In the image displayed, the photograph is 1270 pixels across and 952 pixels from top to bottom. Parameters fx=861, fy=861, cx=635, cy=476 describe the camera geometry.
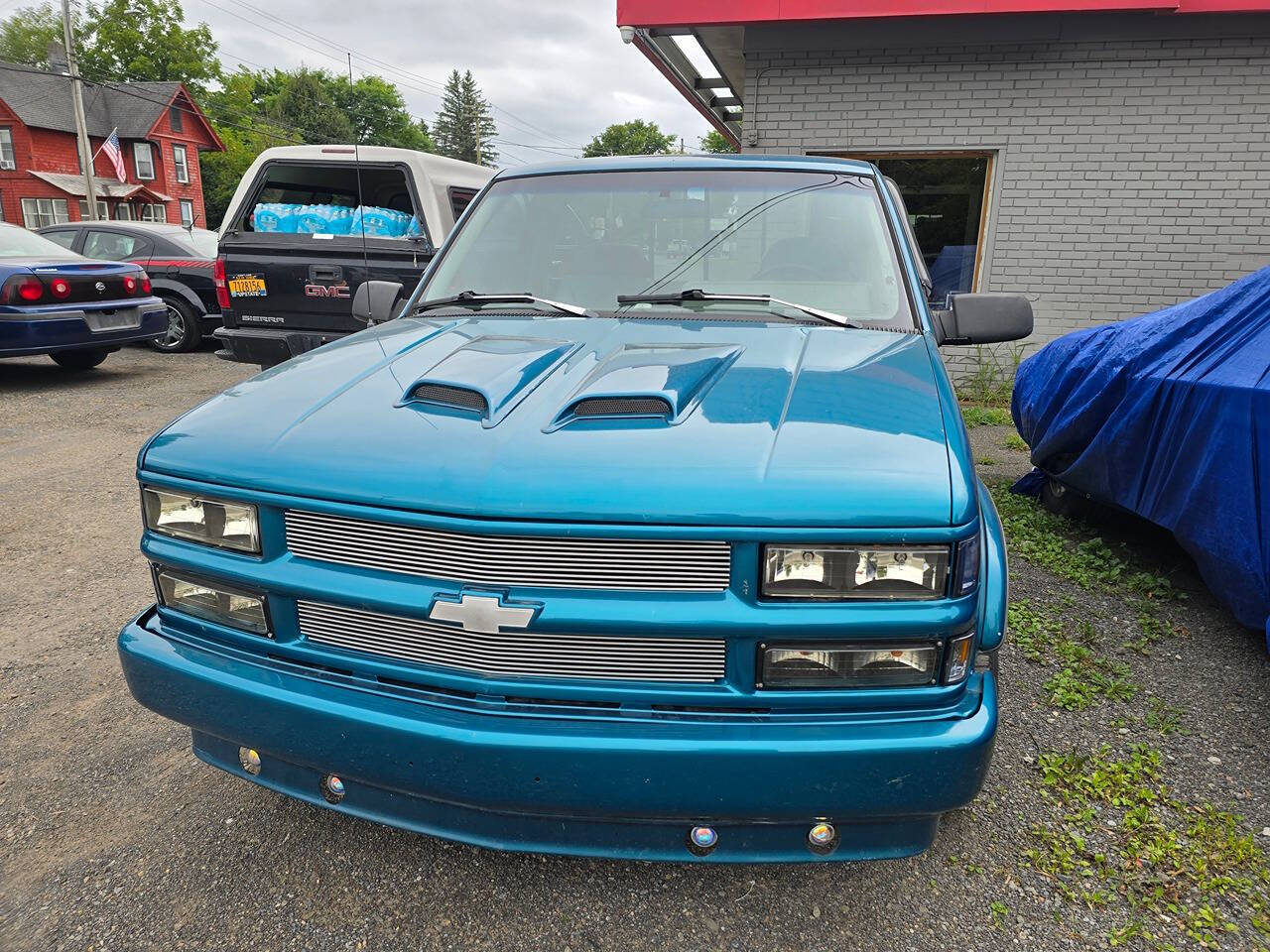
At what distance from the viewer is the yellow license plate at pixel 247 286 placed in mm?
7043

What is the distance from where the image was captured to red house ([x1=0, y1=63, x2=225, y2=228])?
38312mm

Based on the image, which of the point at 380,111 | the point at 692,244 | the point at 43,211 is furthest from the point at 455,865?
the point at 380,111

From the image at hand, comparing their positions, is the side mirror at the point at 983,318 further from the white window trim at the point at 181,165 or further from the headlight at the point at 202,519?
the white window trim at the point at 181,165

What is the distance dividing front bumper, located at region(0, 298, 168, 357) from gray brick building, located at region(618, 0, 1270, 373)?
233 inches

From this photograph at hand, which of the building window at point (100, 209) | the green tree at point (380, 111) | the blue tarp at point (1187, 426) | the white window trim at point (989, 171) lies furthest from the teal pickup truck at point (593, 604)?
the green tree at point (380, 111)

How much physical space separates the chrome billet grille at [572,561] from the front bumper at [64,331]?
→ 26.9 ft

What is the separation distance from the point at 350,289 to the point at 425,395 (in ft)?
17.7

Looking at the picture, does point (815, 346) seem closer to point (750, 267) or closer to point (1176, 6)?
point (750, 267)

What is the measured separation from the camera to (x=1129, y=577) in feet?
13.5

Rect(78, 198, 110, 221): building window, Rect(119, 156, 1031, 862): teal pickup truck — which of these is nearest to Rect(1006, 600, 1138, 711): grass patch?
Rect(119, 156, 1031, 862): teal pickup truck

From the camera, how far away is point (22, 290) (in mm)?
7930

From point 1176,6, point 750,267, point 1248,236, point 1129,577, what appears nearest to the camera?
point 750,267

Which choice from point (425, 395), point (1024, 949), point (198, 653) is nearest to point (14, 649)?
point (198, 653)

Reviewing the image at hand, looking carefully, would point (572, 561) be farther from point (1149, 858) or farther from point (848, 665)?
point (1149, 858)
